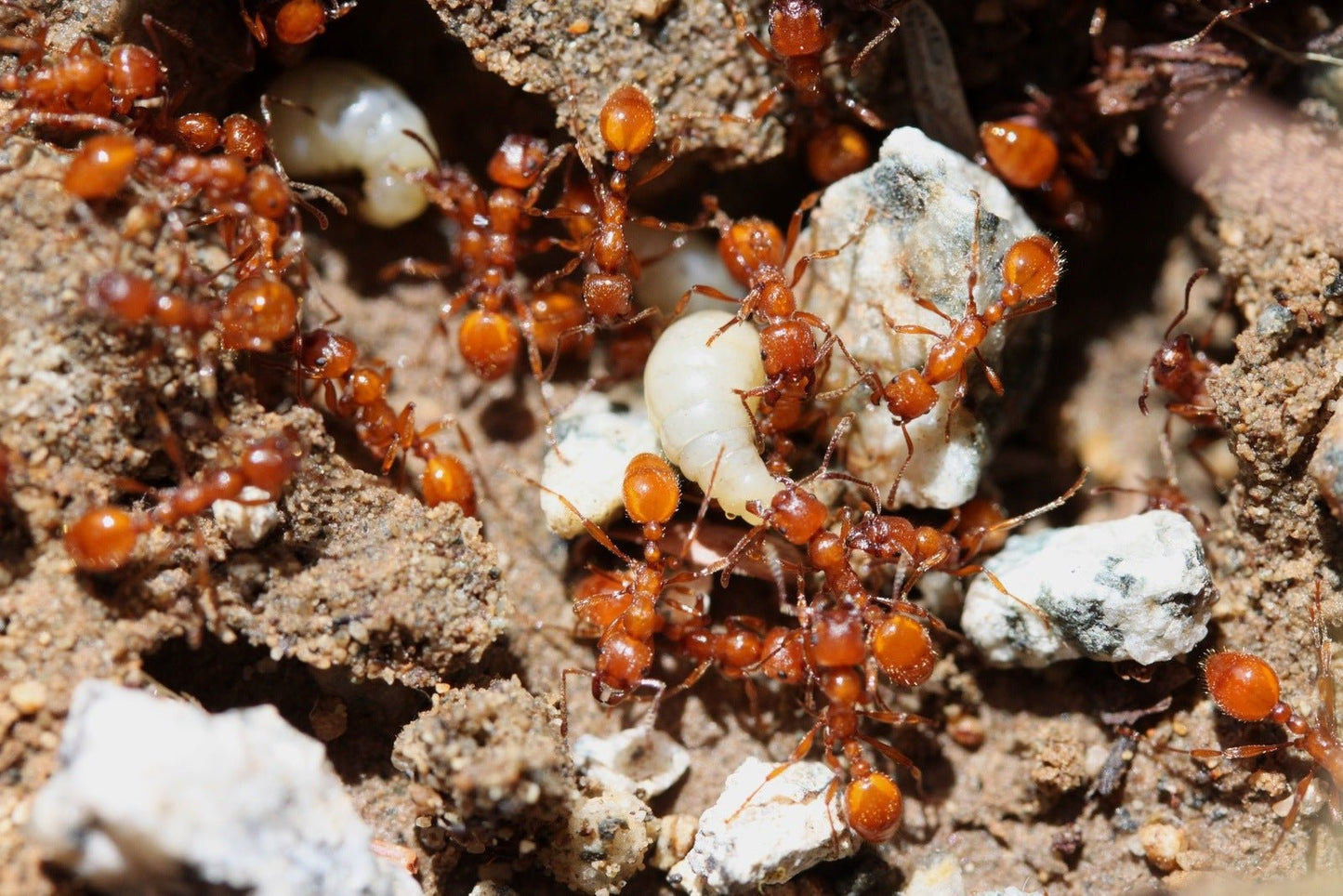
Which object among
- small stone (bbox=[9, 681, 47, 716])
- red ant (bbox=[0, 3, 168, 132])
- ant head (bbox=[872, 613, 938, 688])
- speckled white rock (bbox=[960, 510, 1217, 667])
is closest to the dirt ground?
small stone (bbox=[9, 681, 47, 716])

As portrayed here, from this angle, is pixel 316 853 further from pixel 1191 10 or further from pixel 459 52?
pixel 1191 10

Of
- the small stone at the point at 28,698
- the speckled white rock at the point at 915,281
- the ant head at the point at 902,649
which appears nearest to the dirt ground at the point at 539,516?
the small stone at the point at 28,698

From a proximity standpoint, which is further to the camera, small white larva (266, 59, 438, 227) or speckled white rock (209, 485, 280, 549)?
small white larva (266, 59, 438, 227)

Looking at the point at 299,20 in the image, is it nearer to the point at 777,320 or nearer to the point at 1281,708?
the point at 777,320

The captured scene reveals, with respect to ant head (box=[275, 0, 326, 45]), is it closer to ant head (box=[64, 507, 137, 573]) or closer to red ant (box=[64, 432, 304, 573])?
red ant (box=[64, 432, 304, 573])

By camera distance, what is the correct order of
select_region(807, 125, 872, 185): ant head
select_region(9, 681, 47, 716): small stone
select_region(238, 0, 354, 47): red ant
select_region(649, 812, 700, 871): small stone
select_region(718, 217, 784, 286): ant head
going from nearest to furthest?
select_region(9, 681, 47, 716): small stone, select_region(649, 812, 700, 871): small stone, select_region(238, 0, 354, 47): red ant, select_region(718, 217, 784, 286): ant head, select_region(807, 125, 872, 185): ant head
